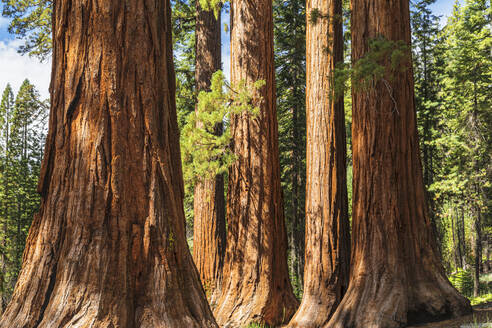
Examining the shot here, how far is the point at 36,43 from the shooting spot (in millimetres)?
12000

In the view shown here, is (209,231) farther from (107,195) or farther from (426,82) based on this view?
(426,82)

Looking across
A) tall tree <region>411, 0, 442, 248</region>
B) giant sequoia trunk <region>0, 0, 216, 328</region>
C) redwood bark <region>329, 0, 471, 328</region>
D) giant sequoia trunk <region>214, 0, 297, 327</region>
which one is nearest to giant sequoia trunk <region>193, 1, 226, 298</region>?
giant sequoia trunk <region>214, 0, 297, 327</region>

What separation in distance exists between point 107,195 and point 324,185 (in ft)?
16.2

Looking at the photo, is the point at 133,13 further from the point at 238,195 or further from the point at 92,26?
the point at 238,195

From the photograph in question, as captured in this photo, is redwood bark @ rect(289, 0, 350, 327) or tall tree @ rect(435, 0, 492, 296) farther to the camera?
tall tree @ rect(435, 0, 492, 296)

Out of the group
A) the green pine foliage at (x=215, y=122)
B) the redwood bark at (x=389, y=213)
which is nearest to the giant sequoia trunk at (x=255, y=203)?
the green pine foliage at (x=215, y=122)

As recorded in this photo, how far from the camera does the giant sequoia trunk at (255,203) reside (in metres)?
7.43

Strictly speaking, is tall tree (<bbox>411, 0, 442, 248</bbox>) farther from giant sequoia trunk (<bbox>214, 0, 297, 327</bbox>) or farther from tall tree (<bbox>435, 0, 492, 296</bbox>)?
giant sequoia trunk (<bbox>214, 0, 297, 327</bbox>)

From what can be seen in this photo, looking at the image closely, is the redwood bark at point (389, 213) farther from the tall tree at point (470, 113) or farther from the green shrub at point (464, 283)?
the green shrub at point (464, 283)

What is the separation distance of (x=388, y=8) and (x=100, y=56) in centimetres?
465

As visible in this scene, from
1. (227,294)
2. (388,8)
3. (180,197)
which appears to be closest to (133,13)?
(180,197)

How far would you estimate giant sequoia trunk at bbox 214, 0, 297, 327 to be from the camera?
7434mm

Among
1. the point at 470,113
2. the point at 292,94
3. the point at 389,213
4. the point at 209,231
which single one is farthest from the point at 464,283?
the point at 389,213

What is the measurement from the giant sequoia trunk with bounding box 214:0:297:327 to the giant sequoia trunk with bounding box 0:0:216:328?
4.16m
